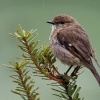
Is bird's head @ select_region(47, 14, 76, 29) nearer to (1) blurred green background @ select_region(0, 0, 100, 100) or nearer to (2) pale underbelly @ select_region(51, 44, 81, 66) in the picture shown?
(2) pale underbelly @ select_region(51, 44, 81, 66)

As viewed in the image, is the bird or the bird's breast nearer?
the bird

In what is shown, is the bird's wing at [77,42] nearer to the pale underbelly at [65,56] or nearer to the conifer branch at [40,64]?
the pale underbelly at [65,56]

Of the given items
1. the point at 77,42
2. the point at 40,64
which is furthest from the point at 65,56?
the point at 40,64

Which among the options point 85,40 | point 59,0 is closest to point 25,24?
point 59,0

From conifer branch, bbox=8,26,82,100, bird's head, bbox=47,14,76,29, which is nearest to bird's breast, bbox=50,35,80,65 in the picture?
bird's head, bbox=47,14,76,29

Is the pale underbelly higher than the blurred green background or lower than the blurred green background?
lower

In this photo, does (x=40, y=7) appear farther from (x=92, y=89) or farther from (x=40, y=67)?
(x=40, y=67)

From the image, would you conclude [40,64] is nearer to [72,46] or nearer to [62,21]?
[72,46]

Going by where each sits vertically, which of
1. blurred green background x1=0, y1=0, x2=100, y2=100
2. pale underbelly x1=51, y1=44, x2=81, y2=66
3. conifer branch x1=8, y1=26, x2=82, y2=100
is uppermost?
blurred green background x1=0, y1=0, x2=100, y2=100
